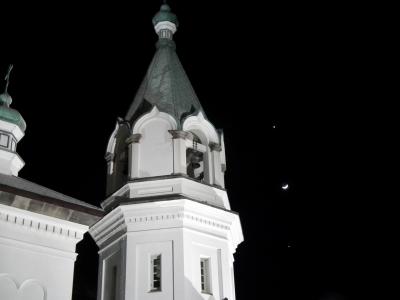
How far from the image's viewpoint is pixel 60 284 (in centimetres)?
1189

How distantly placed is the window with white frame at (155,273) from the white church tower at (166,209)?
0.03 m

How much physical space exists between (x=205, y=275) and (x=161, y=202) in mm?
2220

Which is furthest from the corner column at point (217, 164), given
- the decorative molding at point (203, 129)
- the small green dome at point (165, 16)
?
the small green dome at point (165, 16)

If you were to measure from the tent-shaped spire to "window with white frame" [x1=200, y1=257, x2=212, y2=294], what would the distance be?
403cm

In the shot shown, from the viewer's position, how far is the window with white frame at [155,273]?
16161 mm

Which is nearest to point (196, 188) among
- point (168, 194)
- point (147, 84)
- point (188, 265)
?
point (168, 194)

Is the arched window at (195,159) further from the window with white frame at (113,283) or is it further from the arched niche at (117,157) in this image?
the window with white frame at (113,283)

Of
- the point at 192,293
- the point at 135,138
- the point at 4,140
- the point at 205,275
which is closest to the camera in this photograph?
the point at 192,293

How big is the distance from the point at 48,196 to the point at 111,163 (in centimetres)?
710

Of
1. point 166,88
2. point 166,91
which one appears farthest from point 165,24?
point 166,91

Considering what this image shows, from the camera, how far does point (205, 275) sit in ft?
55.0

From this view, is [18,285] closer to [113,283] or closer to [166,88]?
[113,283]

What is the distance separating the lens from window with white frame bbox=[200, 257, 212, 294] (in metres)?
16.5

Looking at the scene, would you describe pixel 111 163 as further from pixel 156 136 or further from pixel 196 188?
pixel 196 188
